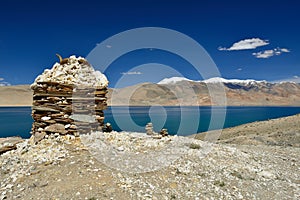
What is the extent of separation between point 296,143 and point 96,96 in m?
24.4

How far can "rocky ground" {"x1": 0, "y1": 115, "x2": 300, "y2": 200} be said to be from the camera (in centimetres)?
836

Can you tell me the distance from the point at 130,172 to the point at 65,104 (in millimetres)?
4044

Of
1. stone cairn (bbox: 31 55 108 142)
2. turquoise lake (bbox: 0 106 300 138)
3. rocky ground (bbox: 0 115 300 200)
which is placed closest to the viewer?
rocky ground (bbox: 0 115 300 200)

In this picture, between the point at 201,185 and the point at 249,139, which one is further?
the point at 249,139

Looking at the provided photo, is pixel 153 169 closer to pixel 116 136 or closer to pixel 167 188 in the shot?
pixel 167 188

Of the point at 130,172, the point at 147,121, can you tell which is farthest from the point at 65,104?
the point at 147,121

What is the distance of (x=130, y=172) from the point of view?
960 cm

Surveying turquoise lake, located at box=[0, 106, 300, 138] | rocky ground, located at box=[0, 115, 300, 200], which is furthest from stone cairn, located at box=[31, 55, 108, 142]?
turquoise lake, located at box=[0, 106, 300, 138]

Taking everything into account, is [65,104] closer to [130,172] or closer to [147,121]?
[130,172]

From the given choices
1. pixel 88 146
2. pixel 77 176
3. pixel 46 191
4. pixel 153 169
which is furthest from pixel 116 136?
pixel 46 191

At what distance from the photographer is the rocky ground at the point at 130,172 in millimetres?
8363

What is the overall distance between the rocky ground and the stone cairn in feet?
1.78

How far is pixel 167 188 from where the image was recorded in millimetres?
9156

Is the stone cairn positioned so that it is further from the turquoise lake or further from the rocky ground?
the turquoise lake
